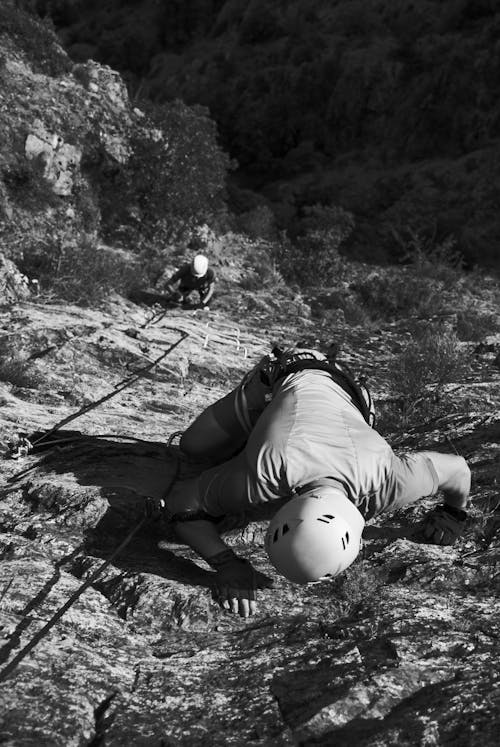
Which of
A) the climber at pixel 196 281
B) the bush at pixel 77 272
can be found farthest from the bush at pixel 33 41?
the climber at pixel 196 281

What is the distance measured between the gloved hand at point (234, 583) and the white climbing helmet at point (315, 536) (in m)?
0.26

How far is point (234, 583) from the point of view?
11.3 ft

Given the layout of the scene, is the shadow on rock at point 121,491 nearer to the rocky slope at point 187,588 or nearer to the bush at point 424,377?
the rocky slope at point 187,588

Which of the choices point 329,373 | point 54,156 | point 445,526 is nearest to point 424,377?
point 329,373

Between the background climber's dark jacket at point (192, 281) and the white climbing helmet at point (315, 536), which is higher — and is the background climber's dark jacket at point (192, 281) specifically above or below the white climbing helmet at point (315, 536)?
below

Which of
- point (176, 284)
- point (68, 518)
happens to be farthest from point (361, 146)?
point (68, 518)

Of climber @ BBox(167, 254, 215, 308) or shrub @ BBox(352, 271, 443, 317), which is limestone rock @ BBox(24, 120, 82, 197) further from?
shrub @ BBox(352, 271, 443, 317)

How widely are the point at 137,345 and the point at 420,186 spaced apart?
18100 millimetres

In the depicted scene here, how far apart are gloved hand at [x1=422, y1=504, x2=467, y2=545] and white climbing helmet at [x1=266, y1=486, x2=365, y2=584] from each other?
0.88m

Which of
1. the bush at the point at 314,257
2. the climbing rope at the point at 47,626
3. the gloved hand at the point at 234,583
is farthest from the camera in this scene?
the bush at the point at 314,257

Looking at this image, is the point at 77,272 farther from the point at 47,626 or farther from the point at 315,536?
the point at 315,536

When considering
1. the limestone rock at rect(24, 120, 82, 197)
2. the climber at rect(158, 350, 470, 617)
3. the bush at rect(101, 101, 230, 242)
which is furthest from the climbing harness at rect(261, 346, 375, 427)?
the bush at rect(101, 101, 230, 242)

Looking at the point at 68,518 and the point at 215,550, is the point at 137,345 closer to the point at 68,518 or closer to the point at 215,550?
the point at 68,518

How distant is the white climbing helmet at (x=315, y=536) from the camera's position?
3076 mm
